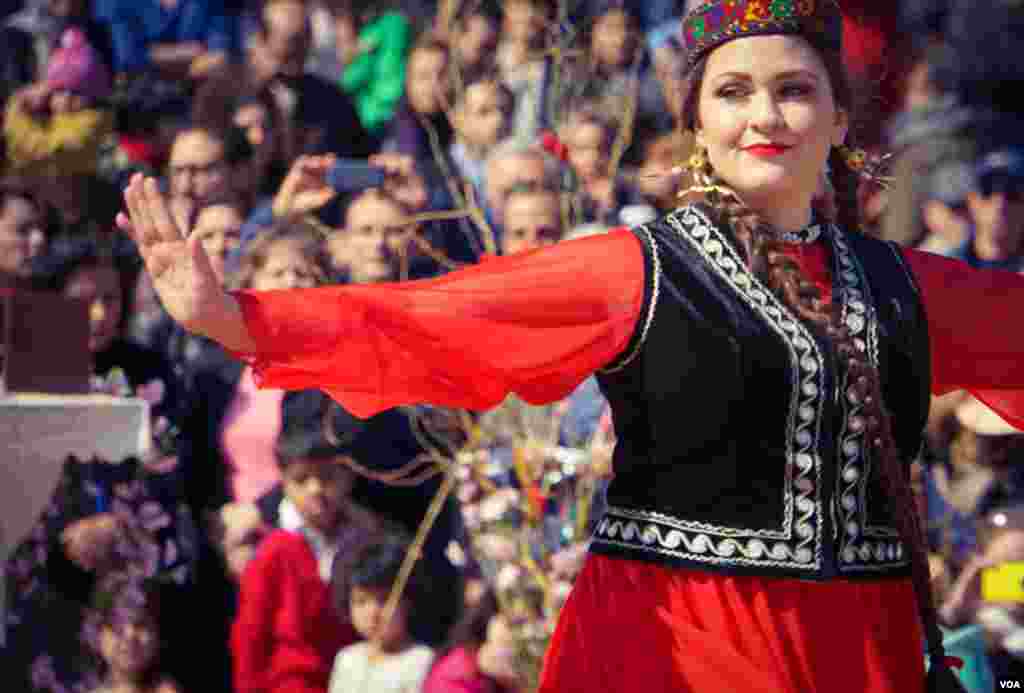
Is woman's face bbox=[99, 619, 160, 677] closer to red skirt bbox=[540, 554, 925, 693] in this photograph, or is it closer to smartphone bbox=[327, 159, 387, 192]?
smartphone bbox=[327, 159, 387, 192]

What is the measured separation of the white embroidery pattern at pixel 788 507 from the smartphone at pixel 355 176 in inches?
133

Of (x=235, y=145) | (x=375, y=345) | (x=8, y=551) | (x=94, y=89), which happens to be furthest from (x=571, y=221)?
(x=375, y=345)

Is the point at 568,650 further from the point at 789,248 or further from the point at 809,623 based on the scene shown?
the point at 789,248

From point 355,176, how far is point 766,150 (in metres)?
3.37

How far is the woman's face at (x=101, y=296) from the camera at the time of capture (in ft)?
19.6

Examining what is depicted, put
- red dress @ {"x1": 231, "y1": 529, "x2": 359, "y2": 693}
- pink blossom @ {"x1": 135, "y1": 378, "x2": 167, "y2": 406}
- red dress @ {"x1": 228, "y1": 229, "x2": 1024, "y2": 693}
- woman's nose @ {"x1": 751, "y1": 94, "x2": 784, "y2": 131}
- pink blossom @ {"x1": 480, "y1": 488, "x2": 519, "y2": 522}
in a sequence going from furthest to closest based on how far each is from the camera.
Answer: pink blossom @ {"x1": 135, "y1": 378, "x2": 167, "y2": 406} → red dress @ {"x1": 231, "y1": 529, "x2": 359, "y2": 693} → pink blossom @ {"x1": 480, "y1": 488, "x2": 519, "y2": 522} → woman's nose @ {"x1": 751, "y1": 94, "x2": 784, "y2": 131} → red dress @ {"x1": 228, "y1": 229, "x2": 1024, "y2": 693}

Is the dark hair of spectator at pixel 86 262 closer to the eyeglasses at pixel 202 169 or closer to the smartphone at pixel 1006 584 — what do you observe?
the eyeglasses at pixel 202 169

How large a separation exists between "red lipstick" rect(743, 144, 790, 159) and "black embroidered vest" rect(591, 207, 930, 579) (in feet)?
0.52

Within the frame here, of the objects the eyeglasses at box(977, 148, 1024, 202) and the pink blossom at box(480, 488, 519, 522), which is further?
the eyeglasses at box(977, 148, 1024, 202)

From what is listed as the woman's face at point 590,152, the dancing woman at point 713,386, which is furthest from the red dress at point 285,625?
the dancing woman at point 713,386

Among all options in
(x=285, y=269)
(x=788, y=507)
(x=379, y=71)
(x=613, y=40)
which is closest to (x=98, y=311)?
(x=285, y=269)

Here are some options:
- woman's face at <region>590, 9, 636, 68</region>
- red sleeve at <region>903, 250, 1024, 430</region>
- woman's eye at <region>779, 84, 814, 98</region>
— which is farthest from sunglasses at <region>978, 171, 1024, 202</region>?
woman's eye at <region>779, 84, 814, 98</region>

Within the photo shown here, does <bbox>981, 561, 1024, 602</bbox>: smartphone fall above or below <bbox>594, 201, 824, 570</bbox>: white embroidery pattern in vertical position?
below

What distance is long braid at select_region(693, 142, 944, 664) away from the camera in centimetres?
322
